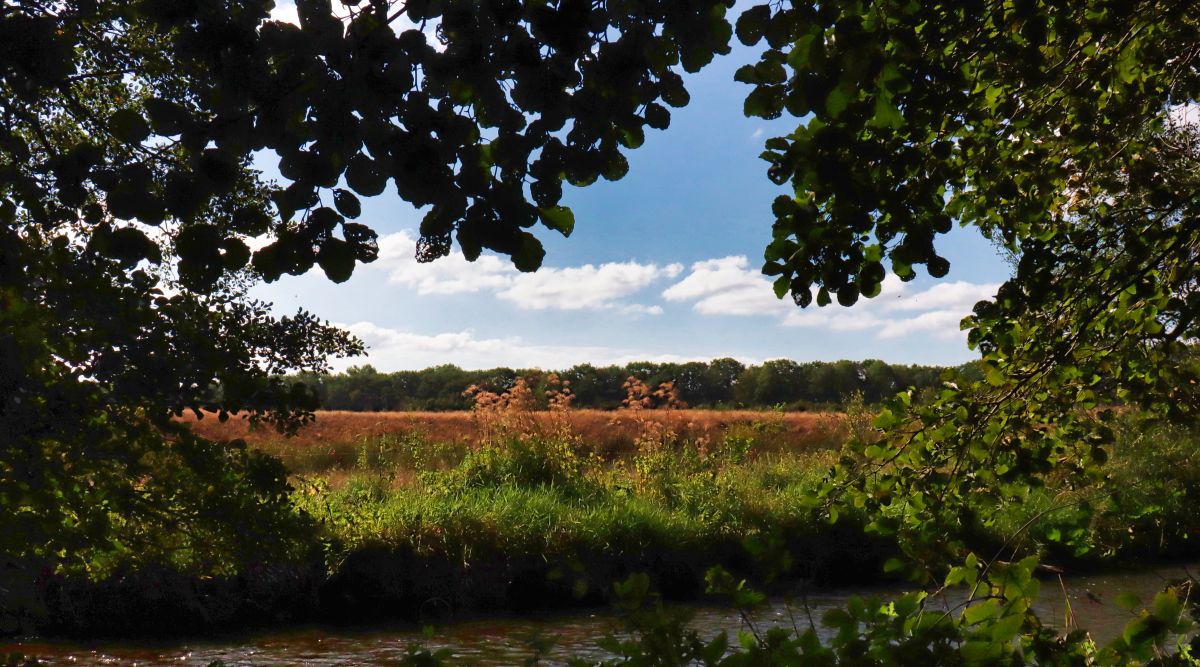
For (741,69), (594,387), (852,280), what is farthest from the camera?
(594,387)

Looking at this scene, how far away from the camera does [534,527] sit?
8852 mm

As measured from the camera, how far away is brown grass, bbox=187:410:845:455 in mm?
12766

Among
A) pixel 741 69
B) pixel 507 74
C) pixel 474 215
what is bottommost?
pixel 474 215

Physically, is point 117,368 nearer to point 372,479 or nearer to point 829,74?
point 829,74

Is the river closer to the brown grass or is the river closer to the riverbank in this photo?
the riverbank

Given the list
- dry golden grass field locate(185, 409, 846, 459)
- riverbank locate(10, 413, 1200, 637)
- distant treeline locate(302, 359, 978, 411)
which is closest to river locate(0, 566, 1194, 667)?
riverbank locate(10, 413, 1200, 637)

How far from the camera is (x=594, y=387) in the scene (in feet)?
82.9

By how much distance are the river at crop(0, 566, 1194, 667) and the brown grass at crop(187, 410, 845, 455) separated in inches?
158

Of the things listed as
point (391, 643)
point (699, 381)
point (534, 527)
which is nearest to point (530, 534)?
point (534, 527)

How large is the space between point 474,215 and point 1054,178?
9.40 ft

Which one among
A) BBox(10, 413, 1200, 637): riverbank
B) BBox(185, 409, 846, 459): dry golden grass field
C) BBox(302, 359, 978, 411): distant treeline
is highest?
BBox(302, 359, 978, 411): distant treeline

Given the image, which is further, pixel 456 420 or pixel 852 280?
pixel 456 420

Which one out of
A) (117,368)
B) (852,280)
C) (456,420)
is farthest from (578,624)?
(456,420)

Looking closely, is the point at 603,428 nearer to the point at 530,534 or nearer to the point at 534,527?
the point at 534,527
